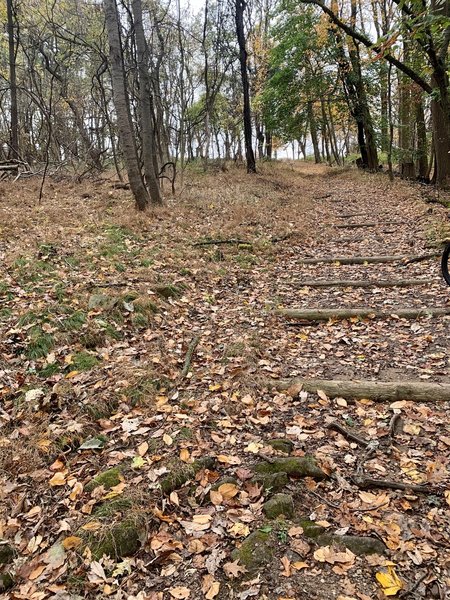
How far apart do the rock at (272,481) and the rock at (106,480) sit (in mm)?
1056

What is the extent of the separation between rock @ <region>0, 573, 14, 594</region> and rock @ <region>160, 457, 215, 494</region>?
105cm

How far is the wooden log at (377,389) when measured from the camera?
3.79m

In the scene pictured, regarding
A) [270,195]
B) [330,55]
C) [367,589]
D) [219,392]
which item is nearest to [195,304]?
[219,392]

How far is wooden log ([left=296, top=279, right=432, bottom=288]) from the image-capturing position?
645cm

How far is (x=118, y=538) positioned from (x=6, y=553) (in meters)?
0.72

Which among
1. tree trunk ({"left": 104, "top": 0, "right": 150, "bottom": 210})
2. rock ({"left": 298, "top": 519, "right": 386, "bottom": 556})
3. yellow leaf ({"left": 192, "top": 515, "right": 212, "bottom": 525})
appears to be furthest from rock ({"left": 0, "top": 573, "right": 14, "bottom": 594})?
tree trunk ({"left": 104, "top": 0, "right": 150, "bottom": 210})

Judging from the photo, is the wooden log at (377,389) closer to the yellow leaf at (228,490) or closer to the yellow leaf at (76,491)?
the yellow leaf at (228,490)

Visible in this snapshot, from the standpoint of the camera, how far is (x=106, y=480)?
308 cm

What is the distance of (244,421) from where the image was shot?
374 centimetres

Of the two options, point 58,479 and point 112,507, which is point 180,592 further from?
point 58,479

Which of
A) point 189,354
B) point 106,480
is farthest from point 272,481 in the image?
point 189,354

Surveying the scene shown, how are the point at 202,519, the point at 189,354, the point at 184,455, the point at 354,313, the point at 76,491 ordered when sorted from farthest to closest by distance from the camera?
the point at 354,313 < the point at 189,354 < the point at 184,455 < the point at 76,491 < the point at 202,519

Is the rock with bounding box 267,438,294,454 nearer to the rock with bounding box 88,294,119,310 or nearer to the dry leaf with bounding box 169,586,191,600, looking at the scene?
the dry leaf with bounding box 169,586,191,600

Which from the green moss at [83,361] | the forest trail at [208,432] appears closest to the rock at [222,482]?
the forest trail at [208,432]
